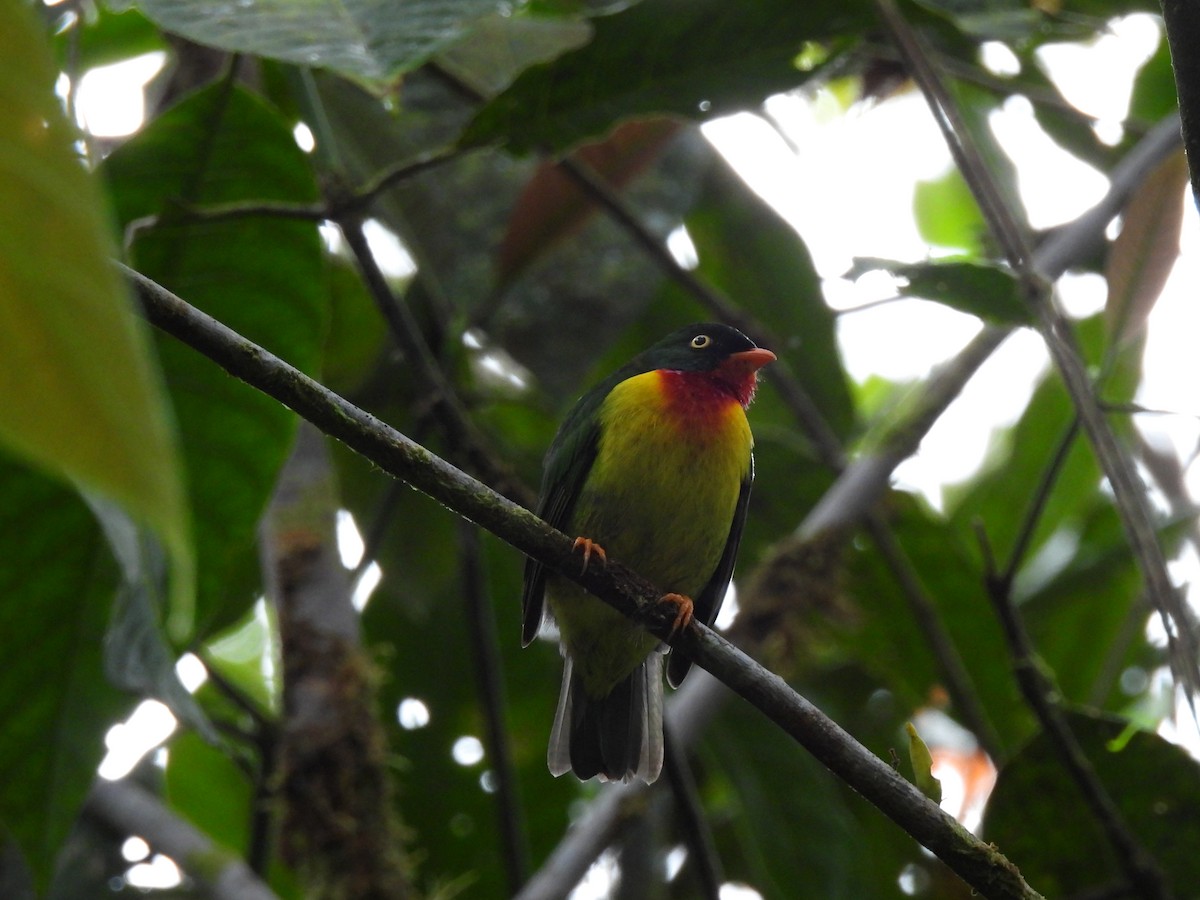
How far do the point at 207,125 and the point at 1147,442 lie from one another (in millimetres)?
4008

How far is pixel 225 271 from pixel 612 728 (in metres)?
1.76

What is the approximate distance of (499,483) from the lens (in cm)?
330

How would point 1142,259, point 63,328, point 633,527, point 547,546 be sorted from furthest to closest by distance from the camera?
point 633,527 → point 1142,259 → point 547,546 → point 63,328

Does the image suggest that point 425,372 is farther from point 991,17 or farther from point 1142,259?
point 991,17

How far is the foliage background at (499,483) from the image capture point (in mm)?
3002

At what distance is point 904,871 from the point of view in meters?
4.86

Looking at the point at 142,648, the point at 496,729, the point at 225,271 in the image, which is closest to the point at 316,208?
the point at 225,271

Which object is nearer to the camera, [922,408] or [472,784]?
[922,408]

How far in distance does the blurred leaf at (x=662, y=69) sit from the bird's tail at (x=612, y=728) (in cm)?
167

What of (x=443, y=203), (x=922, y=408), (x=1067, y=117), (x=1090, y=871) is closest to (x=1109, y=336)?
(x=922, y=408)

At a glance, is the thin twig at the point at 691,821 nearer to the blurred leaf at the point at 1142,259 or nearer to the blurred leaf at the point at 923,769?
the blurred leaf at the point at 923,769

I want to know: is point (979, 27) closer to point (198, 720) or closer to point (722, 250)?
point (722, 250)

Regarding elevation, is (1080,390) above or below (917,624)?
below

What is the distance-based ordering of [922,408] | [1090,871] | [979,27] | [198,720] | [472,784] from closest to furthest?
[198,720], [1090,871], [979,27], [922,408], [472,784]
